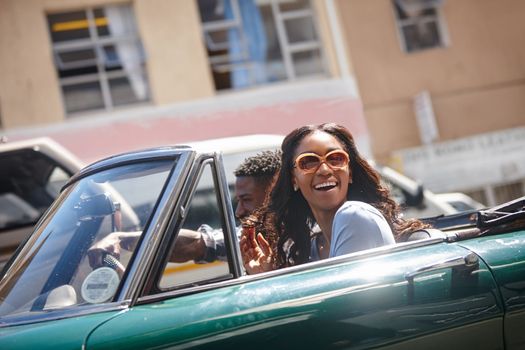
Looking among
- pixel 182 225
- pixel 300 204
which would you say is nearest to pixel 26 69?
pixel 300 204

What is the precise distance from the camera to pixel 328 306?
2.02 m

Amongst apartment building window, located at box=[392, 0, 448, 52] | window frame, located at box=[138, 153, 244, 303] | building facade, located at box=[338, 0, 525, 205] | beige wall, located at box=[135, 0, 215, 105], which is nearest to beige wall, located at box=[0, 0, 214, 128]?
beige wall, located at box=[135, 0, 215, 105]

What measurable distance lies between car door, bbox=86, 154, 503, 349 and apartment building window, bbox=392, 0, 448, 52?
12.3 metres

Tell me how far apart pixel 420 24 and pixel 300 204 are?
39.8ft

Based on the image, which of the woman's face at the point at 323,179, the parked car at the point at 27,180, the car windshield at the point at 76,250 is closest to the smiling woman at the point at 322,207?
the woman's face at the point at 323,179

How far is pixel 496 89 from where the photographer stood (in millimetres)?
14406

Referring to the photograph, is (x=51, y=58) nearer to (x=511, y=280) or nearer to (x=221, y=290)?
(x=221, y=290)

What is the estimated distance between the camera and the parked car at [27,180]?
558 centimetres

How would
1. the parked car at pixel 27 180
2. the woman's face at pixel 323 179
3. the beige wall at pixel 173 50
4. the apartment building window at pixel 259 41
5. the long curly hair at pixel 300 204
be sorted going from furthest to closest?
the apartment building window at pixel 259 41
the beige wall at pixel 173 50
the parked car at pixel 27 180
the long curly hair at pixel 300 204
the woman's face at pixel 323 179

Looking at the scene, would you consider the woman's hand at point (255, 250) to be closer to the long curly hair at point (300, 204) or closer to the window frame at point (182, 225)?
the long curly hair at point (300, 204)

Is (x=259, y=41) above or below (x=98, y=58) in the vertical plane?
below

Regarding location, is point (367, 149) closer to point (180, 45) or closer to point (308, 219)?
point (180, 45)

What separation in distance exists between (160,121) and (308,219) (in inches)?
379

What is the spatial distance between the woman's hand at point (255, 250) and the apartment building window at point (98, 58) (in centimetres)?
999
